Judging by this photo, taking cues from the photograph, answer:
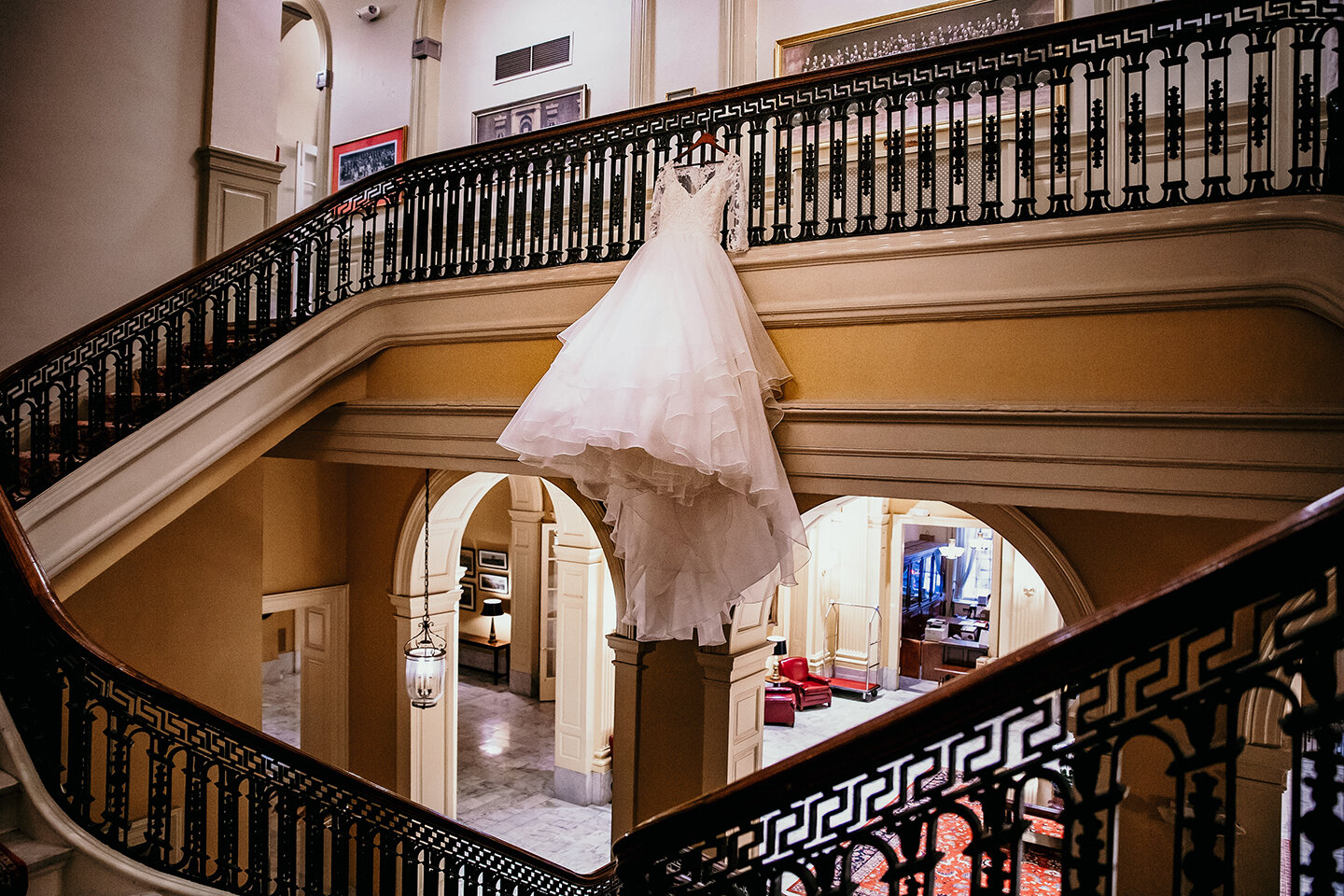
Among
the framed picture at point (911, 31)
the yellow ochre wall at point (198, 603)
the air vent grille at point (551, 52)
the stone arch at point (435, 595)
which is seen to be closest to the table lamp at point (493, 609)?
the stone arch at point (435, 595)

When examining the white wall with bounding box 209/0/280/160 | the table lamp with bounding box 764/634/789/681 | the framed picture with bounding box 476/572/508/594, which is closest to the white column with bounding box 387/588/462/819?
the white wall with bounding box 209/0/280/160

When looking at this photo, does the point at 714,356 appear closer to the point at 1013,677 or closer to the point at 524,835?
the point at 1013,677

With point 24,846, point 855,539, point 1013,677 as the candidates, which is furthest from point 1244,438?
point 855,539

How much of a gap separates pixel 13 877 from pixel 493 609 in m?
10.1

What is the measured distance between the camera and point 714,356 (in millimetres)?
3545

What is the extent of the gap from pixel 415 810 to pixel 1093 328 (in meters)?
3.57

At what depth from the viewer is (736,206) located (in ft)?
13.8

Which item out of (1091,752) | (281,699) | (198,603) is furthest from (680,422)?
(281,699)

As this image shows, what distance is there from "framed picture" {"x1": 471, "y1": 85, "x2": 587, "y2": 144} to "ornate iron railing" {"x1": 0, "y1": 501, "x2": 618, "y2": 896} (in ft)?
19.0

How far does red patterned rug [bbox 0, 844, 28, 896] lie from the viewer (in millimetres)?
2824

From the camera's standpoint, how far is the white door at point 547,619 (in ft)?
39.8

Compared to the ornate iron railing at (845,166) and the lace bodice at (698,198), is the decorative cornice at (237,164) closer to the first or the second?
the ornate iron railing at (845,166)

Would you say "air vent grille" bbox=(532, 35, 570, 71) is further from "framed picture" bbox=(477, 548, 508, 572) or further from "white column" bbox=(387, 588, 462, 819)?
"framed picture" bbox=(477, 548, 508, 572)

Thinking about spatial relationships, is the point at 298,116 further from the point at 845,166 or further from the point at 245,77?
the point at 845,166
